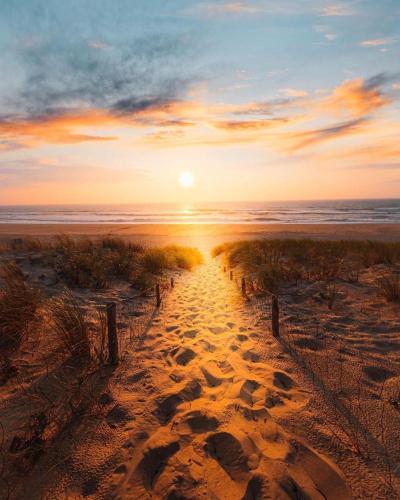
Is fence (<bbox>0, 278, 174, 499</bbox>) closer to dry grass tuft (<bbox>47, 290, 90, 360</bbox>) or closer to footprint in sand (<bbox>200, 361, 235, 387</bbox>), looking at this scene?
dry grass tuft (<bbox>47, 290, 90, 360</bbox>)

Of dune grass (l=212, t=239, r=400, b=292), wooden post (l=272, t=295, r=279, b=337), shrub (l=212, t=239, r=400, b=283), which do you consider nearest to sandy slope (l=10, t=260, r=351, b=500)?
wooden post (l=272, t=295, r=279, b=337)

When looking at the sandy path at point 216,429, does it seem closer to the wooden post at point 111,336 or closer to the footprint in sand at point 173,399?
the footprint in sand at point 173,399

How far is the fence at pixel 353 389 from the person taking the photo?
287 cm

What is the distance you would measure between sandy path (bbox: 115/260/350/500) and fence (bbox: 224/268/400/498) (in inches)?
16.2

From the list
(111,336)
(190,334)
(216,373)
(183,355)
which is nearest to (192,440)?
(216,373)

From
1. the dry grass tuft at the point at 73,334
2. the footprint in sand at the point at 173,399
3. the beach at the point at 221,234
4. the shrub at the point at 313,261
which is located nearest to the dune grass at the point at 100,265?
the shrub at the point at 313,261

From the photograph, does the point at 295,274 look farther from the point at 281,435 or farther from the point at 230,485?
the point at 230,485

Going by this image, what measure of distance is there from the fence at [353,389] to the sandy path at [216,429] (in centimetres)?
41

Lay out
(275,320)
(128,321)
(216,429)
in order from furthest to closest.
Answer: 1. (128,321)
2. (275,320)
3. (216,429)

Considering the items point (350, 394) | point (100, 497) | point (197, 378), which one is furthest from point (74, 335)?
point (350, 394)

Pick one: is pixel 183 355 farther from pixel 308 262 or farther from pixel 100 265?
pixel 308 262

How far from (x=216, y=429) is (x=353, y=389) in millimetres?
1945

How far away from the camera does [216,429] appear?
3.14 metres

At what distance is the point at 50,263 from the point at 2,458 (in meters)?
8.47
